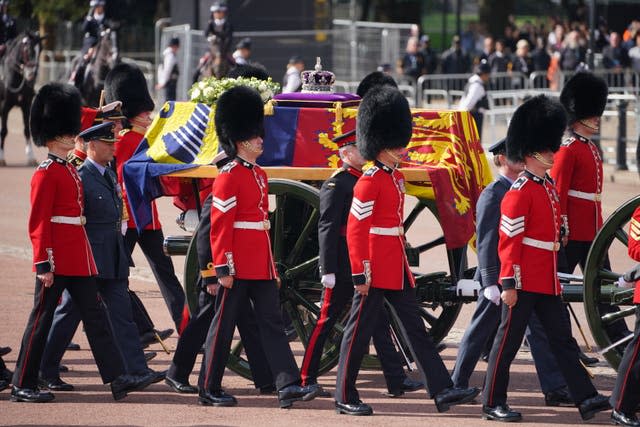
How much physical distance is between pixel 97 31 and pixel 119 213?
44.5 ft

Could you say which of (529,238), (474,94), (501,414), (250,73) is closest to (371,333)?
(501,414)

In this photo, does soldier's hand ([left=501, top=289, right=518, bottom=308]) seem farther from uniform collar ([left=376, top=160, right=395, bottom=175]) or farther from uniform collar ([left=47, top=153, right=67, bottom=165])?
uniform collar ([left=47, top=153, right=67, bottom=165])

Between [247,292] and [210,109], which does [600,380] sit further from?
[210,109]

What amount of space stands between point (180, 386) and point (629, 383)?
2.15m

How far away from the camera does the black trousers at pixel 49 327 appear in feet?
22.3

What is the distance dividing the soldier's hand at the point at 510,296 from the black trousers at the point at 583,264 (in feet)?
2.92

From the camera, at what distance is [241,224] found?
6.75 meters

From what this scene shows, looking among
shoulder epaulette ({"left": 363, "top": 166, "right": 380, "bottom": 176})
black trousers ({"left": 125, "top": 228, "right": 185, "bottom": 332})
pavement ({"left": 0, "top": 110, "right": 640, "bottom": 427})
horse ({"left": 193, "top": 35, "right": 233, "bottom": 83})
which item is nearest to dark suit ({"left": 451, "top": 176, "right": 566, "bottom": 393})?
pavement ({"left": 0, "top": 110, "right": 640, "bottom": 427})

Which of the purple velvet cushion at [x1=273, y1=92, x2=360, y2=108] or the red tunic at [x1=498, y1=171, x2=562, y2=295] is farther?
the purple velvet cushion at [x1=273, y1=92, x2=360, y2=108]

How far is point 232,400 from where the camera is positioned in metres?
6.80

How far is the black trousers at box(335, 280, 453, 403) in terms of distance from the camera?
6613 mm

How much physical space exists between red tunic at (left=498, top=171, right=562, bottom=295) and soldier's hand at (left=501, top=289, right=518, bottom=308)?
0.02 m

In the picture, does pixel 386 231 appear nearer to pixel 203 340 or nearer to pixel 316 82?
pixel 203 340

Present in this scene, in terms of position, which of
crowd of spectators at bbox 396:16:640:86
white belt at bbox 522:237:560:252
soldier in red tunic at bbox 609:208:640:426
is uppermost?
white belt at bbox 522:237:560:252
